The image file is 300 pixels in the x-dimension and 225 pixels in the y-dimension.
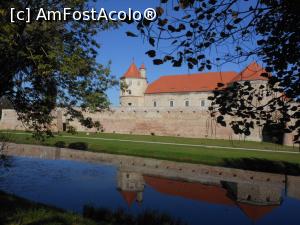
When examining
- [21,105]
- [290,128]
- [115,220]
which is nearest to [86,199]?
[115,220]

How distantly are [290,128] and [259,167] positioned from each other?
12822 mm

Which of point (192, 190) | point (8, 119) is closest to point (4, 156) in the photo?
point (192, 190)

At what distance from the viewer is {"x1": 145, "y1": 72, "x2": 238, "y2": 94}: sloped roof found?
52.8 meters

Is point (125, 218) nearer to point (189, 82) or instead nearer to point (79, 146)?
point (79, 146)

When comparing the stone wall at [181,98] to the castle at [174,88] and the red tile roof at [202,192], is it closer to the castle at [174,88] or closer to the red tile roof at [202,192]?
the castle at [174,88]

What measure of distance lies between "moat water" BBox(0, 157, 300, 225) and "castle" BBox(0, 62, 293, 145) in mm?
11359

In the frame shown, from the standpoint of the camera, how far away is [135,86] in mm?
61469

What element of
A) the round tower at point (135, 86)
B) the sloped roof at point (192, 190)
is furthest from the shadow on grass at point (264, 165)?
the round tower at point (135, 86)

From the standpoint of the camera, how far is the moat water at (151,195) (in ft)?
34.1

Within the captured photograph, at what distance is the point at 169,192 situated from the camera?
13.0m

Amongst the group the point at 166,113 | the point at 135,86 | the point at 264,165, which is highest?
the point at 135,86

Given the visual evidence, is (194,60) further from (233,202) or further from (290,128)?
(233,202)

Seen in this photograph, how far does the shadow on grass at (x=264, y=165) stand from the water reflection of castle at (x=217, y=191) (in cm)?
233

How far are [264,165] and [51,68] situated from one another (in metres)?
12.7
